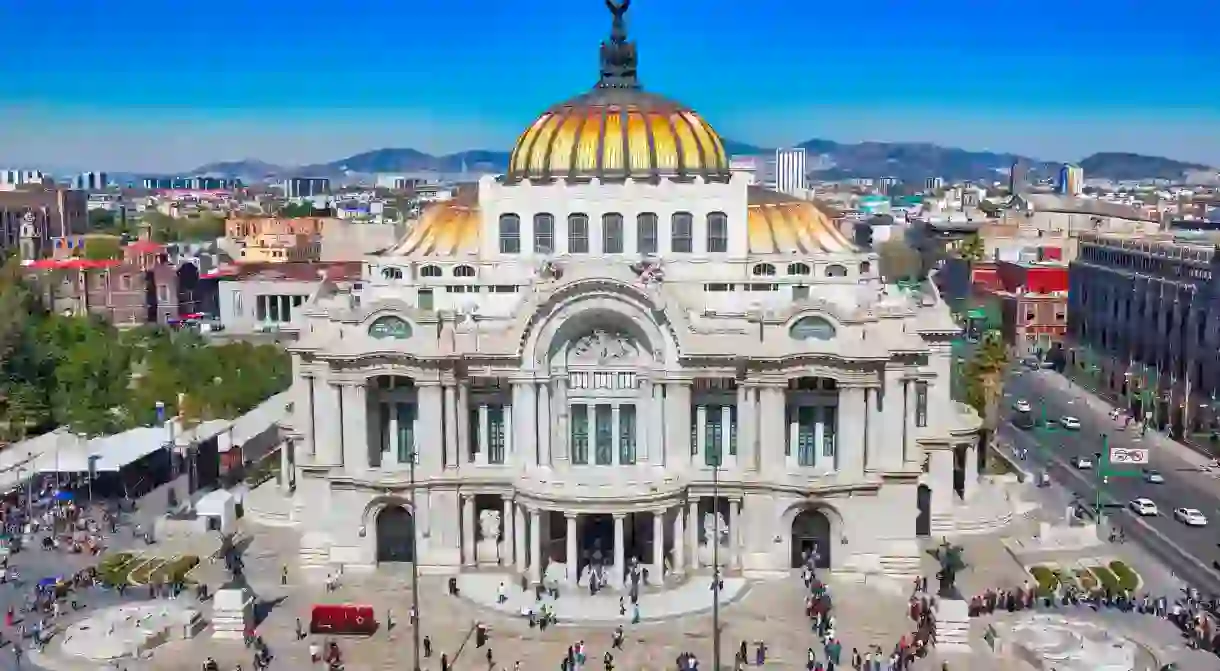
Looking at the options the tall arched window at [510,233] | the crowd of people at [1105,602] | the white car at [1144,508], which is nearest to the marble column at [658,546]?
the crowd of people at [1105,602]

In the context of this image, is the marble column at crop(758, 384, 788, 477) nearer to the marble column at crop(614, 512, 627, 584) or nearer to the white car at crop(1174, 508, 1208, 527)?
the marble column at crop(614, 512, 627, 584)

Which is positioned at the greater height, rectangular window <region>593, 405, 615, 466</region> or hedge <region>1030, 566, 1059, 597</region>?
rectangular window <region>593, 405, 615, 466</region>

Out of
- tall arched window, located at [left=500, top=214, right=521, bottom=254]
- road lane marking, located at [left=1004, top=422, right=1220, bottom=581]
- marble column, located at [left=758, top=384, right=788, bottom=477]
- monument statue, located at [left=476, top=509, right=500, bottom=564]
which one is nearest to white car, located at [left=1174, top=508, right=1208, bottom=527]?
road lane marking, located at [left=1004, top=422, right=1220, bottom=581]

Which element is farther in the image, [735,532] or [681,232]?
[681,232]

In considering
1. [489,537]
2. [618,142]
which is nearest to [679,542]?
[489,537]

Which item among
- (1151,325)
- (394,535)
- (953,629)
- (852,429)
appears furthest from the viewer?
(1151,325)

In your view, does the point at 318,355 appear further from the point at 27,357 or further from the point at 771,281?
the point at 27,357

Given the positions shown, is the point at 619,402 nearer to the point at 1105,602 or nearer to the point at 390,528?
the point at 390,528

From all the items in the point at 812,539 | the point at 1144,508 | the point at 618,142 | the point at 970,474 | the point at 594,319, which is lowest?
the point at 1144,508
